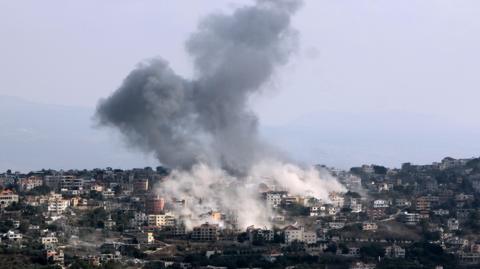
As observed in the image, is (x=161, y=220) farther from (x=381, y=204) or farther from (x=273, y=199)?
(x=381, y=204)

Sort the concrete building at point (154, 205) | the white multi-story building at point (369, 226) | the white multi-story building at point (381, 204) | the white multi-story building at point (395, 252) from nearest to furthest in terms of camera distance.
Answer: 1. the white multi-story building at point (395, 252)
2. the white multi-story building at point (369, 226)
3. the concrete building at point (154, 205)
4. the white multi-story building at point (381, 204)

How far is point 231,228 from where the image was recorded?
59.2 meters

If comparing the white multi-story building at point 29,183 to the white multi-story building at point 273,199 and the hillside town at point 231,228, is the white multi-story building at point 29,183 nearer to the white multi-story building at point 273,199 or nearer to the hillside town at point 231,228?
the hillside town at point 231,228

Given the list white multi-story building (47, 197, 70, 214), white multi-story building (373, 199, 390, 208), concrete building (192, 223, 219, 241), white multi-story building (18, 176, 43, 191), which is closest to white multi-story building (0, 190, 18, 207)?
white multi-story building (47, 197, 70, 214)

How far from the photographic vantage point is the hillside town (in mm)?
51781

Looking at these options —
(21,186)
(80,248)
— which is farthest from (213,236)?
(21,186)

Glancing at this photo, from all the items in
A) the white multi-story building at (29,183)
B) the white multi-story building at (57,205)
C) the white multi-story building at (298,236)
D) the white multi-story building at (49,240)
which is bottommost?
the white multi-story building at (49,240)

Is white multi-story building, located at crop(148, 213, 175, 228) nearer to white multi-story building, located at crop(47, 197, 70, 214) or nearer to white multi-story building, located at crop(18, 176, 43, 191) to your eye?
white multi-story building, located at crop(47, 197, 70, 214)

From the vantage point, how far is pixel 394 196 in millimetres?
71062

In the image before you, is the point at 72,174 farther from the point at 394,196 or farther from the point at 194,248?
the point at 194,248

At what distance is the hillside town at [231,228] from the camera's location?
2039 inches

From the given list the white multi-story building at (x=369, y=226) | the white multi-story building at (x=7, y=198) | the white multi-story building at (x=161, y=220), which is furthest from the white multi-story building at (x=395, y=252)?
the white multi-story building at (x=7, y=198)

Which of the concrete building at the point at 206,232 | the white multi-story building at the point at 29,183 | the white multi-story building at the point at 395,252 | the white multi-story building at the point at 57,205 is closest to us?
the white multi-story building at the point at 395,252

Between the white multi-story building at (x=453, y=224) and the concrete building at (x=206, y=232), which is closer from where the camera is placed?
the concrete building at (x=206, y=232)
